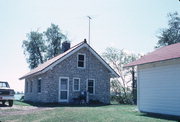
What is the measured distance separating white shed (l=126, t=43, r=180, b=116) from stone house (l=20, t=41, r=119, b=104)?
915 cm

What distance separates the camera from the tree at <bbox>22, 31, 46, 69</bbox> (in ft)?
165

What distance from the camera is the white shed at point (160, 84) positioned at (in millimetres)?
13523

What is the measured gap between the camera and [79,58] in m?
25.6

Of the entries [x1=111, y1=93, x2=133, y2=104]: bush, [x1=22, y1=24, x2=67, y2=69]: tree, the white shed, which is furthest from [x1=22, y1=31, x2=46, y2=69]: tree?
the white shed

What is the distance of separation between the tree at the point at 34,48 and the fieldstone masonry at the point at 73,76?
22.8 m

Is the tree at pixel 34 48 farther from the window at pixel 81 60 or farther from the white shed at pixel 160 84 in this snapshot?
the white shed at pixel 160 84

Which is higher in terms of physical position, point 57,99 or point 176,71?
point 176,71

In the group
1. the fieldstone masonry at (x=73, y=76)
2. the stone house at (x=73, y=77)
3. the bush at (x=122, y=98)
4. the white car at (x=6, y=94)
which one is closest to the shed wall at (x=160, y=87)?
the stone house at (x=73, y=77)

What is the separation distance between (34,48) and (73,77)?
90.2 feet

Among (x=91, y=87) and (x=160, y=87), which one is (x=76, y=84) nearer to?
(x=91, y=87)

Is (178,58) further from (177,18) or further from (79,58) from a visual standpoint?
(177,18)

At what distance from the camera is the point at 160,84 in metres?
14.6

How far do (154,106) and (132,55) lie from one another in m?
27.8

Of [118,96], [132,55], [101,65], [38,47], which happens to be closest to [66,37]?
[38,47]
